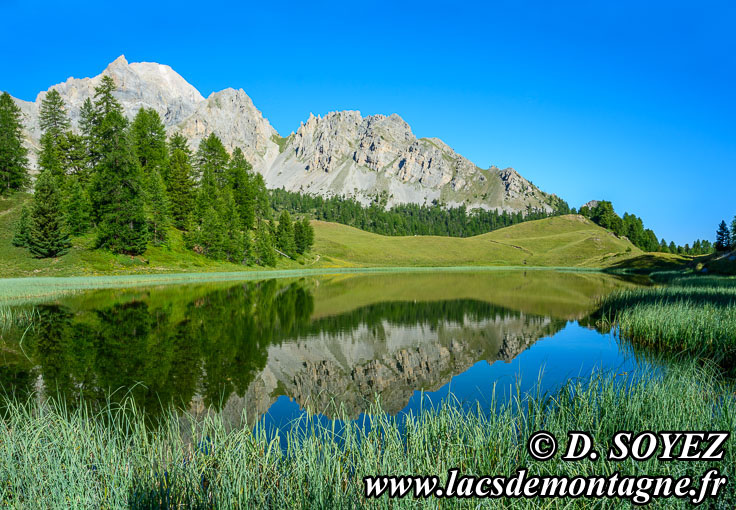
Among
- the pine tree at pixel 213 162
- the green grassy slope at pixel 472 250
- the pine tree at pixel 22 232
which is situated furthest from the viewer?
the green grassy slope at pixel 472 250

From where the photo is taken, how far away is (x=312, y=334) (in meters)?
21.6

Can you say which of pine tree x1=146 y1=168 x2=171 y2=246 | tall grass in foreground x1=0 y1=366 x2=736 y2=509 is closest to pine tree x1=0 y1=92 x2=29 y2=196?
pine tree x1=146 y1=168 x2=171 y2=246

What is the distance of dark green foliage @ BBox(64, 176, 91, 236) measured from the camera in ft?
183

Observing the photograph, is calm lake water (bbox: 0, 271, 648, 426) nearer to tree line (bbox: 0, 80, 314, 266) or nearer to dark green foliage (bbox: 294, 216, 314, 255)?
tree line (bbox: 0, 80, 314, 266)

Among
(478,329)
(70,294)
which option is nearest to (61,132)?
(70,294)

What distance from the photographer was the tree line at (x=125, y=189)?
54.6 m

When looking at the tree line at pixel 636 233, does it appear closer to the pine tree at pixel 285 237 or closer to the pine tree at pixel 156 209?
the pine tree at pixel 285 237

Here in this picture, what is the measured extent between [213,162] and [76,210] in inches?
1360

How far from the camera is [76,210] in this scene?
56.4m

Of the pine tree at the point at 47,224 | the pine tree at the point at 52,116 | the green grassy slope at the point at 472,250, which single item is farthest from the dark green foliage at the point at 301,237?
the pine tree at the point at 47,224

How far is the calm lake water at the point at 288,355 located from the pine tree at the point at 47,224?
87.3 ft

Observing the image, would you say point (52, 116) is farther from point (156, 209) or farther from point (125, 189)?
point (156, 209)

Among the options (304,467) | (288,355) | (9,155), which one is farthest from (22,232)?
(304,467)

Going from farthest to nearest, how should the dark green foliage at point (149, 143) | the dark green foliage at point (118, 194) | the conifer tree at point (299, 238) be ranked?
the conifer tree at point (299, 238)
the dark green foliage at point (149, 143)
the dark green foliage at point (118, 194)
